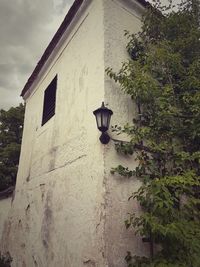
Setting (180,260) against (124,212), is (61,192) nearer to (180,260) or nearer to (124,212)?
(124,212)

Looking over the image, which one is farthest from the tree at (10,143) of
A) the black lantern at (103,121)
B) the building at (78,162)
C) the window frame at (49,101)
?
the black lantern at (103,121)

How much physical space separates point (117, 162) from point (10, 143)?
11889mm

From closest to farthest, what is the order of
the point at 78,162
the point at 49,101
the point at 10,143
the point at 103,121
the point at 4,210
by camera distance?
the point at 103,121
the point at 78,162
the point at 49,101
the point at 4,210
the point at 10,143

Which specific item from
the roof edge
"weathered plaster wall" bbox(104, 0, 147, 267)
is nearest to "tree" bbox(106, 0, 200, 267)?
"weathered plaster wall" bbox(104, 0, 147, 267)

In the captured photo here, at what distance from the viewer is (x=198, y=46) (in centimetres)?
451

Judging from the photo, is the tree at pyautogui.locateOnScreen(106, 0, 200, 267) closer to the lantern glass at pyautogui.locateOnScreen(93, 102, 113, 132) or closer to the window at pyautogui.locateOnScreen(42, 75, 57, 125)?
the lantern glass at pyautogui.locateOnScreen(93, 102, 113, 132)

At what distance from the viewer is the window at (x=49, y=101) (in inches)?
260

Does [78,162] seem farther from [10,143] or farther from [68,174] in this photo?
[10,143]

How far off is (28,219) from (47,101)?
3.40m

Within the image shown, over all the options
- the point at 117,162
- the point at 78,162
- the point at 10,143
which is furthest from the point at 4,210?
the point at 10,143

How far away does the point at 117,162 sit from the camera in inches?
141

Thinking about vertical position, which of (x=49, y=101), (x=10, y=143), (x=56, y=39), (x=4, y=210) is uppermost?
(x=56, y=39)

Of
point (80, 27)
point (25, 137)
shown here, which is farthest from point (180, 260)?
point (25, 137)

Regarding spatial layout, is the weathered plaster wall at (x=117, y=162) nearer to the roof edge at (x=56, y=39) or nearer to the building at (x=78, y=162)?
the building at (x=78, y=162)
